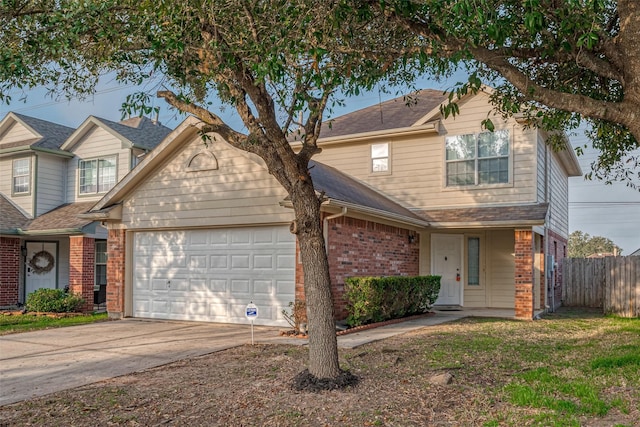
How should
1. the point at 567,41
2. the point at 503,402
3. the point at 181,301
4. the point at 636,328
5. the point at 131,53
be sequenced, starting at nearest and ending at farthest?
1. the point at 503,402
2. the point at 567,41
3. the point at 131,53
4. the point at 636,328
5. the point at 181,301

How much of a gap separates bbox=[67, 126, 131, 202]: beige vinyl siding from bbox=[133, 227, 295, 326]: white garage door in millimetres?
5551

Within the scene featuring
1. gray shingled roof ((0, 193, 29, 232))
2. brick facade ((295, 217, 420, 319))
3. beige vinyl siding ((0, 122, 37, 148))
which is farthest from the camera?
beige vinyl siding ((0, 122, 37, 148))

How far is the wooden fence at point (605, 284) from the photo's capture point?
1460 centimetres

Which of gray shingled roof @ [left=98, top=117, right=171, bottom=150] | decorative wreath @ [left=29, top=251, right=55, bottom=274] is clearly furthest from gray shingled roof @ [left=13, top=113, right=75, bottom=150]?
decorative wreath @ [left=29, top=251, right=55, bottom=274]

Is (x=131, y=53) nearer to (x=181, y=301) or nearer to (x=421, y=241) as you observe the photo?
(x=181, y=301)

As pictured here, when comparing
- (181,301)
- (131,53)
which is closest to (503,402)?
(131,53)

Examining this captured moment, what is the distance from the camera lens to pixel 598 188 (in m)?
49.2

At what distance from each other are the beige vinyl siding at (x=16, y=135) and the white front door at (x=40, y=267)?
3992mm

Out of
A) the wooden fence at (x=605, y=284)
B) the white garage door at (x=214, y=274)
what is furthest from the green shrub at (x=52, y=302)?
the wooden fence at (x=605, y=284)

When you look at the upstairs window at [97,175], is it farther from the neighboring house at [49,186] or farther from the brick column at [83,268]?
the brick column at [83,268]

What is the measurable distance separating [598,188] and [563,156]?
3593cm

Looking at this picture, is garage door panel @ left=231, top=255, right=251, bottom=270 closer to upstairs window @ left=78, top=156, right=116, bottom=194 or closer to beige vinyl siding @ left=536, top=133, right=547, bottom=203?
beige vinyl siding @ left=536, top=133, right=547, bottom=203

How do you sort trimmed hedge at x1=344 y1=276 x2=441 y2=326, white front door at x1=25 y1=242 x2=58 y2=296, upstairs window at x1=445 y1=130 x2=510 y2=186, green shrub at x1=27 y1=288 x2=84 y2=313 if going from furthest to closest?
white front door at x1=25 y1=242 x2=58 y2=296 < green shrub at x1=27 y1=288 x2=84 y2=313 < upstairs window at x1=445 y1=130 x2=510 y2=186 < trimmed hedge at x1=344 y1=276 x2=441 y2=326

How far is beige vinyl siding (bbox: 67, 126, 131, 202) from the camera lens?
18328 millimetres
